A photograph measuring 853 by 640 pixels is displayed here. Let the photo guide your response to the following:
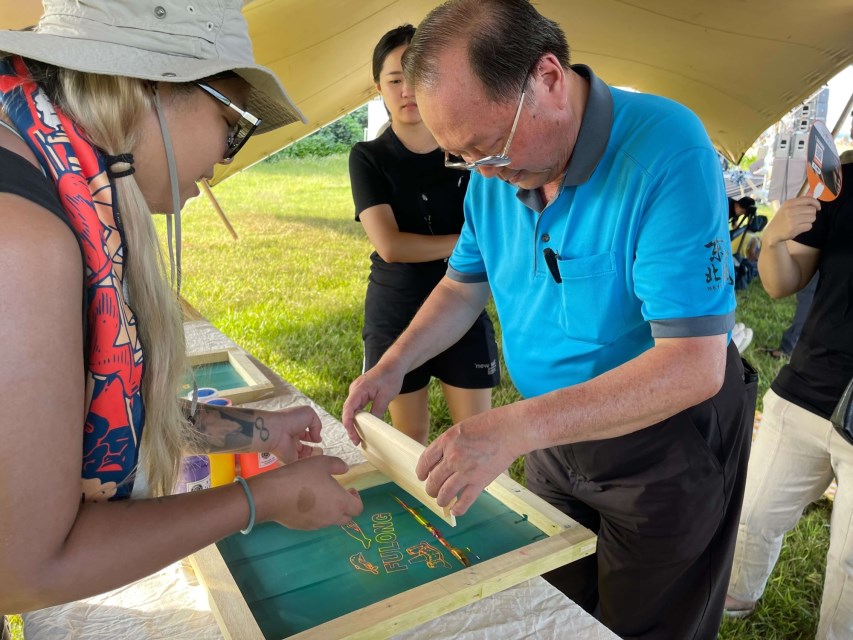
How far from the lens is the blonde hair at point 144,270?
2.74ft

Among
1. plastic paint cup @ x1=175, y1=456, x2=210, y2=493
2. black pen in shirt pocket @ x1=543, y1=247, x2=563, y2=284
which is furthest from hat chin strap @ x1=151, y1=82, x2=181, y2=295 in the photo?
black pen in shirt pocket @ x1=543, y1=247, x2=563, y2=284

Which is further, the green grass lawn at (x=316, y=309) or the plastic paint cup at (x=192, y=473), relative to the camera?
the green grass lawn at (x=316, y=309)

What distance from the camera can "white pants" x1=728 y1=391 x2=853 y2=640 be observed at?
196 centimetres

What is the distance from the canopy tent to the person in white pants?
1957mm

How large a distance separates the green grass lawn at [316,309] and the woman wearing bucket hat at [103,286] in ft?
7.27

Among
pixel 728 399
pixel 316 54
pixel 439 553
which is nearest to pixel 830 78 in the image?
pixel 316 54

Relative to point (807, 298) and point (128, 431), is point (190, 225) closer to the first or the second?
point (807, 298)

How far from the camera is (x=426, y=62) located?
1259 mm

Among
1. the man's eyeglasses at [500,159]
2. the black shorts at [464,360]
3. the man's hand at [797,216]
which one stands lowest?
the black shorts at [464,360]

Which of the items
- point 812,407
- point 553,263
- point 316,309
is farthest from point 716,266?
point 316,309

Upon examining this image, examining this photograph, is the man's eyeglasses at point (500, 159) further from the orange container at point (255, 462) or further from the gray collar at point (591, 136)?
the orange container at point (255, 462)

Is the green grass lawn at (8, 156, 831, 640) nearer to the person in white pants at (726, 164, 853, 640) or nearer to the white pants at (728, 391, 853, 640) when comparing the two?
the white pants at (728, 391, 853, 640)

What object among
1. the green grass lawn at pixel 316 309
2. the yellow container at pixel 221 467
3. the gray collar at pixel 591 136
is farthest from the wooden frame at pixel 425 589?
the green grass lawn at pixel 316 309

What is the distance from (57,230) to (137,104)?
0.79 feet
